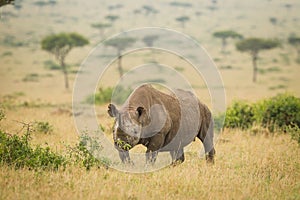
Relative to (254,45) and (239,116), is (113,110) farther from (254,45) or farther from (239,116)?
(254,45)

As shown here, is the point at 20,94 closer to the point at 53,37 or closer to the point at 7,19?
the point at 53,37

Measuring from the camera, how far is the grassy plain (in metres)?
7.91

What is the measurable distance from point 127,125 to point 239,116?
28.7ft

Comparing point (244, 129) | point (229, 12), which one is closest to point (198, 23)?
point (229, 12)

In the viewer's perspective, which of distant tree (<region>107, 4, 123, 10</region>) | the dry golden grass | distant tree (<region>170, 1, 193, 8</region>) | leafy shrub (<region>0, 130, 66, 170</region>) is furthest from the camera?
distant tree (<region>170, 1, 193, 8</region>)

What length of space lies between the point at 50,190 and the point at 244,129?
369 inches

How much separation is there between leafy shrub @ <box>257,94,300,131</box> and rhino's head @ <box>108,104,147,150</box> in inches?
303

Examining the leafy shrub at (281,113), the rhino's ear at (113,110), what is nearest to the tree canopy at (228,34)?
the leafy shrub at (281,113)

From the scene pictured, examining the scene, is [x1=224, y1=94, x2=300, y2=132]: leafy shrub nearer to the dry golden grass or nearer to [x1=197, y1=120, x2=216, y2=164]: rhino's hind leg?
[x1=197, y1=120, x2=216, y2=164]: rhino's hind leg

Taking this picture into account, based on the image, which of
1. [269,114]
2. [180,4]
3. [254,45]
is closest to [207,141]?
[269,114]

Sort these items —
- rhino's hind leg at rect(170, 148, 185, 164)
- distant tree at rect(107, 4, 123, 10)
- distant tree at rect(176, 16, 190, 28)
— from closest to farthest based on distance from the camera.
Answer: rhino's hind leg at rect(170, 148, 185, 164) → distant tree at rect(176, 16, 190, 28) → distant tree at rect(107, 4, 123, 10)

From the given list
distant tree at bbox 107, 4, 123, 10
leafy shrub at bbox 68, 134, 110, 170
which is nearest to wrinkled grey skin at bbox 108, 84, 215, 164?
leafy shrub at bbox 68, 134, 110, 170

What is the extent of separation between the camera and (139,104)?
29.4 ft

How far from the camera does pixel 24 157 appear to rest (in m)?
9.17
